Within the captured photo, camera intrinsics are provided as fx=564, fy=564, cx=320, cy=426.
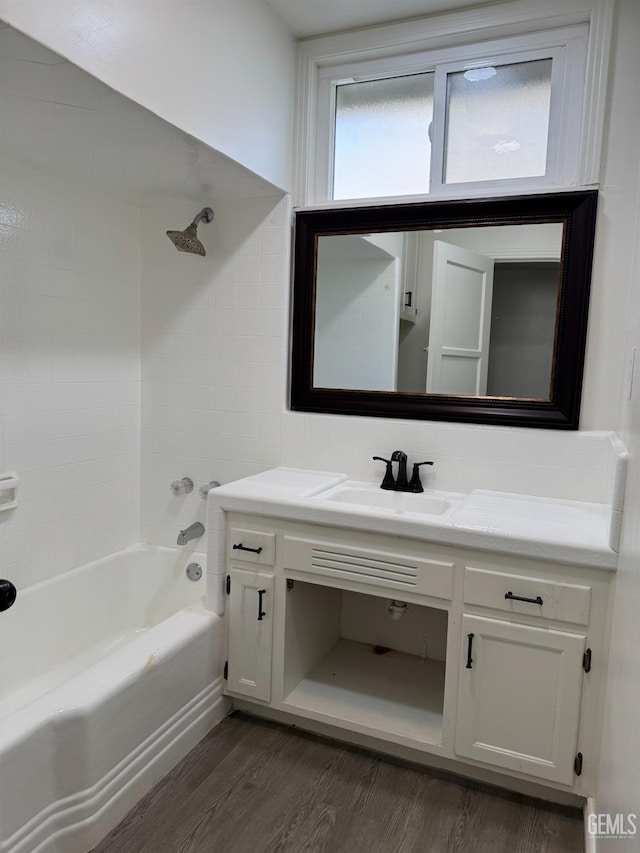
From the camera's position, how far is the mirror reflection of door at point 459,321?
7.29 feet

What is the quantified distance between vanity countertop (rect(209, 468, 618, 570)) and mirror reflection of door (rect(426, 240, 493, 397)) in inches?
18.1

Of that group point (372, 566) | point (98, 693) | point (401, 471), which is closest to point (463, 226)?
point (401, 471)

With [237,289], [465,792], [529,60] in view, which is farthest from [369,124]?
[465,792]

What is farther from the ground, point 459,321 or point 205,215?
point 205,215

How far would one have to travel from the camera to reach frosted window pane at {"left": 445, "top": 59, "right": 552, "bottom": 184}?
2150 millimetres

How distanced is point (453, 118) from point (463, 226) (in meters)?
0.46

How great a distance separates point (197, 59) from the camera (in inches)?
69.1

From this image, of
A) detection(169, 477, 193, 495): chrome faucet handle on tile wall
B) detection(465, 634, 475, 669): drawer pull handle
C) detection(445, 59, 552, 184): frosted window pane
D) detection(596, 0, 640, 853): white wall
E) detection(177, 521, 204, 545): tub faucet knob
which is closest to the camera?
detection(596, 0, 640, 853): white wall

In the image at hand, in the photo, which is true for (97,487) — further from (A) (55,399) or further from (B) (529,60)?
(B) (529,60)

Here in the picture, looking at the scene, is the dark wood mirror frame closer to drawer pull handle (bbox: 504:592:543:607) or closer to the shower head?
the shower head

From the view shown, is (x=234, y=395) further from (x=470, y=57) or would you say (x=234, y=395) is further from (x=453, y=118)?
(x=470, y=57)

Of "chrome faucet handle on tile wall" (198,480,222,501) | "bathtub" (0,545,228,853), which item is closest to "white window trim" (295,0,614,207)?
"chrome faucet handle on tile wall" (198,480,222,501)

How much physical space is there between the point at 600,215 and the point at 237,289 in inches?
58.4

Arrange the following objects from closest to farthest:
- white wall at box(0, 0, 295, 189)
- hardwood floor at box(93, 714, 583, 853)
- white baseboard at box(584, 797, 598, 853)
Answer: white wall at box(0, 0, 295, 189), white baseboard at box(584, 797, 598, 853), hardwood floor at box(93, 714, 583, 853)
